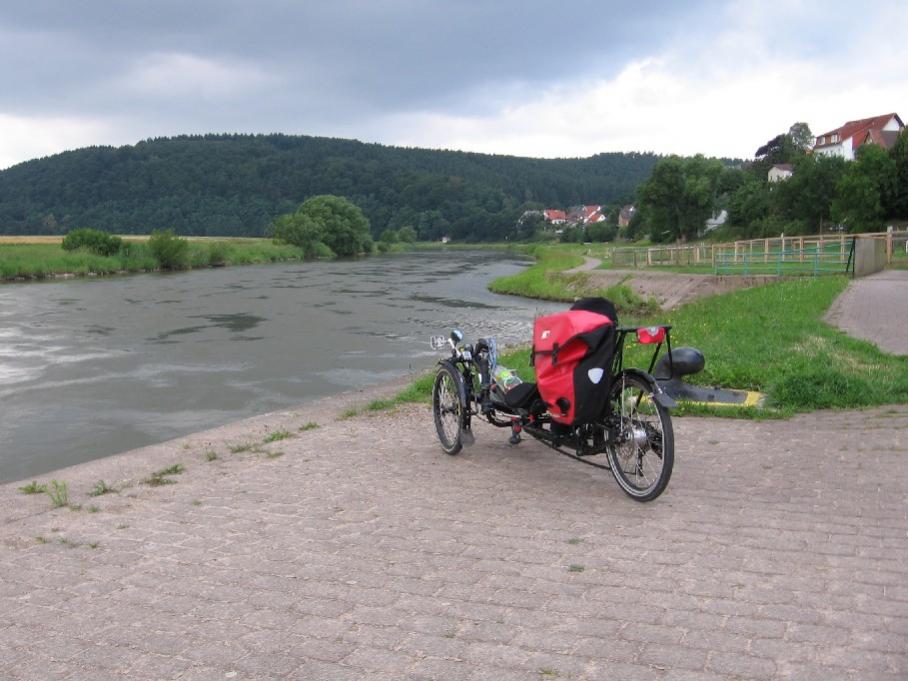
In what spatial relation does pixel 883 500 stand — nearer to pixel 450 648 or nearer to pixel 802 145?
pixel 450 648

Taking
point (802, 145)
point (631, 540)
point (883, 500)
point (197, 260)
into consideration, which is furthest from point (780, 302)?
point (802, 145)

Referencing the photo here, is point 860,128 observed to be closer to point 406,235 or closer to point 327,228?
point 327,228

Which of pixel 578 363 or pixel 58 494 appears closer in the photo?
pixel 578 363

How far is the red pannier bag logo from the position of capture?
16.7 feet

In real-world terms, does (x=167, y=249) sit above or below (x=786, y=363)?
above

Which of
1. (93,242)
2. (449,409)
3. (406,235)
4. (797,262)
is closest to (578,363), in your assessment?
(449,409)

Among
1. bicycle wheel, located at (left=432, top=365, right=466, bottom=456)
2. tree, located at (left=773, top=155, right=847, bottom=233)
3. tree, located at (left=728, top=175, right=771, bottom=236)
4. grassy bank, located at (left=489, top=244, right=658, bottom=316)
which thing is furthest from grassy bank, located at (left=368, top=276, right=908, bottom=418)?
tree, located at (left=728, top=175, right=771, bottom=236)

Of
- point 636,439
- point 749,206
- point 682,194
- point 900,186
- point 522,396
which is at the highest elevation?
point 682,194

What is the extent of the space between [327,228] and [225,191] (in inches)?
3119

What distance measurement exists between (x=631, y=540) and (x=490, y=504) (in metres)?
1.13

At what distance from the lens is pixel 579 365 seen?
517 cm

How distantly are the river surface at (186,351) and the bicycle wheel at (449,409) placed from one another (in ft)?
15.4

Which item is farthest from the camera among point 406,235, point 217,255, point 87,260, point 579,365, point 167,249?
point 406,235

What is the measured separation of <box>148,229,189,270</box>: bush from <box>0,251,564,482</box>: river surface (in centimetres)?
1955
